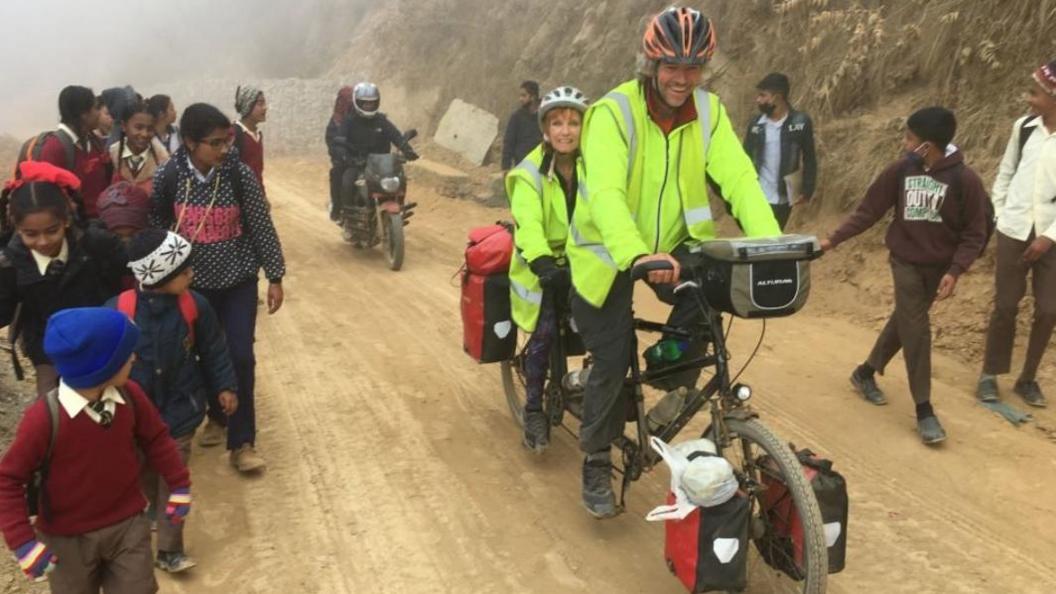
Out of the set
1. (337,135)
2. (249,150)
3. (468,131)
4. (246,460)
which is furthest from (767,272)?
(468,131)

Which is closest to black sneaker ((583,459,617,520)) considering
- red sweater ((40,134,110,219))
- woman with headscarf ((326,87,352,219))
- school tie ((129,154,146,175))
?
red sweater ((40,134,110,219))

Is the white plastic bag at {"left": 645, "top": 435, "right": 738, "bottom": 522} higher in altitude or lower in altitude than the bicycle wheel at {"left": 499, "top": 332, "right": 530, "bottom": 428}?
higher

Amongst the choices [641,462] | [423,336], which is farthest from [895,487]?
[423,336]

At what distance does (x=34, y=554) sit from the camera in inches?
112

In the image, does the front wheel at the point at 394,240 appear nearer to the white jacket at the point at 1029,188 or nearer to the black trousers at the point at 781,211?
the black trousers at the point at 781,211

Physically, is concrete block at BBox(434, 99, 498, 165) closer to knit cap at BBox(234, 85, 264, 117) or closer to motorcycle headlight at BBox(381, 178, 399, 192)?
motorcycle headlight at BBox(381, 178, 399, 192)

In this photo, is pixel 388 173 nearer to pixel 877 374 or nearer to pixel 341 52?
pixel 877 374

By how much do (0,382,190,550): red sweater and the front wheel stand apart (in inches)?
257

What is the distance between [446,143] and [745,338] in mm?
11732

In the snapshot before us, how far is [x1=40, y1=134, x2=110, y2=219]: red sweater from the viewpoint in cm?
546

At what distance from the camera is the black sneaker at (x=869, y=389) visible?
588 cm

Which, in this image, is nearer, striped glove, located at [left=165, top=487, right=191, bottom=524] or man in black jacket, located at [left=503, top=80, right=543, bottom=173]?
striped glove, located at [left=165, top=487, right=191, bottom=524]

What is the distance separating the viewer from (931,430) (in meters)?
Answer: 5.27

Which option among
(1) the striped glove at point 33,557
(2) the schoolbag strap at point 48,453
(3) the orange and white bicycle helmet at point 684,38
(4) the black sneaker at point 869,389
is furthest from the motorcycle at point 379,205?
(1) the striped glove at point 33,557
